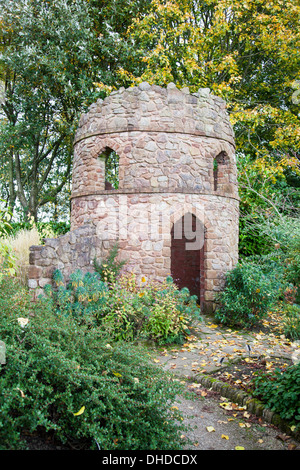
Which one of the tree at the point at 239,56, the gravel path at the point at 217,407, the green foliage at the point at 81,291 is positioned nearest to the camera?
the gravel path at the point at 217,407

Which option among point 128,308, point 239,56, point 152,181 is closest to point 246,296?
point 128,308

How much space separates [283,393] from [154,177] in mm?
5033

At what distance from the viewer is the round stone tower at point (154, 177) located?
7496mm

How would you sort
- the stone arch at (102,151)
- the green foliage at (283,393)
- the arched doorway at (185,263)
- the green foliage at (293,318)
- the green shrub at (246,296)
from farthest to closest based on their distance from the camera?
the arched doorway at (185,263)
the stone arch at (102,151)
the green shrub at (246,296)
the green foliage at (293,318)
the green foliage at (283,393)

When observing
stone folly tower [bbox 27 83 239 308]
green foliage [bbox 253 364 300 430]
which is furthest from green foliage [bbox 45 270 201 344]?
green foliage [bbox 253 364 300 430]

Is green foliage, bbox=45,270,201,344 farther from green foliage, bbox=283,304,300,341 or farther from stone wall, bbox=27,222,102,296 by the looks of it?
green foliage, bbox=283,304,300,341

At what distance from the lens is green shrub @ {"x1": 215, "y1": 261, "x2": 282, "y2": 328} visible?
720 centimetres

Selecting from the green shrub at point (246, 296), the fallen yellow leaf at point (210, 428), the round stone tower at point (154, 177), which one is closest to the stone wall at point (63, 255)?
the round stone tower at point (154, 177)

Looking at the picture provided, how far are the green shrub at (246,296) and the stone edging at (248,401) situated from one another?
115 inches

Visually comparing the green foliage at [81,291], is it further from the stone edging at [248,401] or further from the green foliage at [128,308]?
the stone edging at [248,401]

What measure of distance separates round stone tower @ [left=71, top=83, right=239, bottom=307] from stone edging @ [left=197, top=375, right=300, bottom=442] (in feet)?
10.6

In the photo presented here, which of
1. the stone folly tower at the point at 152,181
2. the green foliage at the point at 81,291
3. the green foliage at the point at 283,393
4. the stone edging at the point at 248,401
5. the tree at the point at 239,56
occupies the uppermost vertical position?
the tree at the point at 239,56

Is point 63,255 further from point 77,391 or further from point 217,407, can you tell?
point 77,391

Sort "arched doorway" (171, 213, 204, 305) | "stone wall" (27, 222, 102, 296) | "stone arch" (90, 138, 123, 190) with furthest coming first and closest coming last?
1. "arched doorway" (171, 213, 204, 305)
2. "stone arch" (90, 138, 123, 190)
3. "stone wall" (27, 222, 102, 296)
